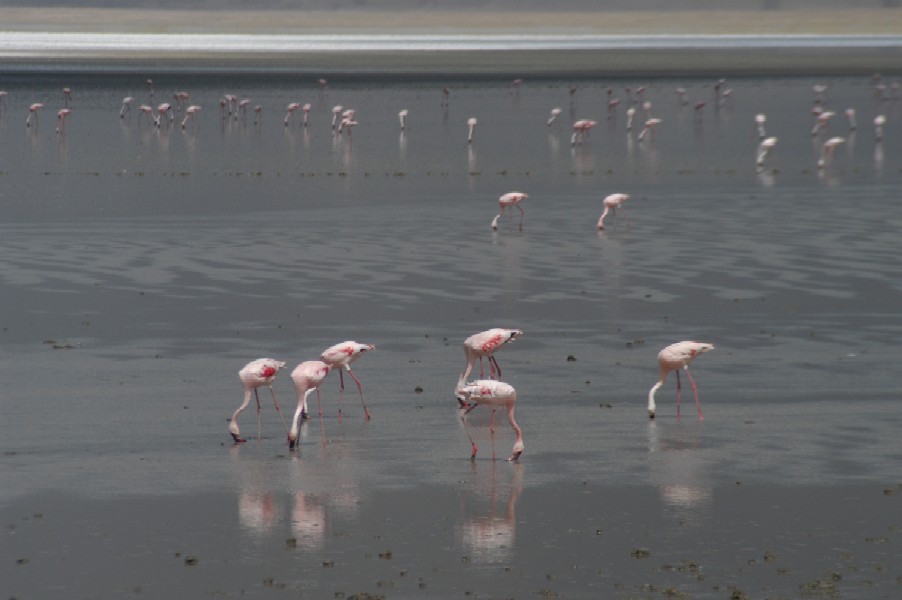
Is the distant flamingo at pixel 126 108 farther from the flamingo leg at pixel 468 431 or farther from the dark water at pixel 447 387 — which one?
the flamingo leg at pixel 468 431

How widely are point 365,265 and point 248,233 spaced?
14.9 feet

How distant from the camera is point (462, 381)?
553 inches

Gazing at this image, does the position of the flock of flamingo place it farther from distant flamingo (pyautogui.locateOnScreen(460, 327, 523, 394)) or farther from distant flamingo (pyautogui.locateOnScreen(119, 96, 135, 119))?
distant flamingo (pyautogui.locateOnScreen(119, 96, 135, 119))

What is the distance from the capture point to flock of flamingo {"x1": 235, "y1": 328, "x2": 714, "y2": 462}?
12.1 m

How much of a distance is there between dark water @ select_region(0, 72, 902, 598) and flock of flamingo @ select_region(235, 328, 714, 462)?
182 mm

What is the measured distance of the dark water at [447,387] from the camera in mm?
9875

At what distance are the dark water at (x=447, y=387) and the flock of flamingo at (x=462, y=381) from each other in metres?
0.18

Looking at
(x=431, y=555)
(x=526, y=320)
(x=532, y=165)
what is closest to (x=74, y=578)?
(x=431, y=555)

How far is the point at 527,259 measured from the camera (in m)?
23.8

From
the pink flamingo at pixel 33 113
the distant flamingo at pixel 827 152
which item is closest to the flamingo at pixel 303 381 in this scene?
the distant flamingo at pixel 827 152

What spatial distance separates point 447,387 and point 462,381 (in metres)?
0.91

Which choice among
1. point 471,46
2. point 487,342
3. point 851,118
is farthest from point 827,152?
point 471,46

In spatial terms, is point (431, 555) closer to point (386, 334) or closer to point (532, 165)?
point (386, 334)

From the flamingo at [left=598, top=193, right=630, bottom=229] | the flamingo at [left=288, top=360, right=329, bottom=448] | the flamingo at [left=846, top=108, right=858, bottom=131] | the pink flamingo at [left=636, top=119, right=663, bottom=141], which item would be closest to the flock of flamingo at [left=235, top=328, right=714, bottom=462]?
the flamingo at [left=288, top=360, right=329, bottom=448]
